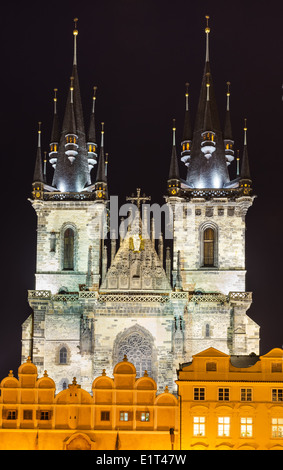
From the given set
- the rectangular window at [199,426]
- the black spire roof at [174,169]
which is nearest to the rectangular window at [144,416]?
the rectangular window at [199,426]

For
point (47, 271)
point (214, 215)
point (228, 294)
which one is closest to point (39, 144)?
point (47, 271)

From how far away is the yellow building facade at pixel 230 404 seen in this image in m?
37.8

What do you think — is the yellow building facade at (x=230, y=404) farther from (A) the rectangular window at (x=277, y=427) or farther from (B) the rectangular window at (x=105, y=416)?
(B) the rectangular window at (x=105, y=416)

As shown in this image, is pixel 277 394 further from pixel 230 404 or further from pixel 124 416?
pixel 124 416

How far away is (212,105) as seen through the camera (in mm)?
63969

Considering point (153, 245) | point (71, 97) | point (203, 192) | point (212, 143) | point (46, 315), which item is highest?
point (71, 97)

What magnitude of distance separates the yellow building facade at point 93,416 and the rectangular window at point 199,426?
793 mm

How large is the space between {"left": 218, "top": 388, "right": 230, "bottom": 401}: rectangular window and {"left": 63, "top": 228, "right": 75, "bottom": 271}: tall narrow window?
23306 mm

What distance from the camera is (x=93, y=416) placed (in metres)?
38.1

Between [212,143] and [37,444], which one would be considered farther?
[212,143]
